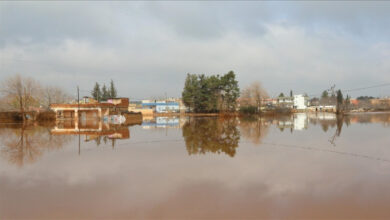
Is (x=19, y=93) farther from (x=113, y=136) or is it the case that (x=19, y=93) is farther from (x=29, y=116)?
(x=113, y=136)

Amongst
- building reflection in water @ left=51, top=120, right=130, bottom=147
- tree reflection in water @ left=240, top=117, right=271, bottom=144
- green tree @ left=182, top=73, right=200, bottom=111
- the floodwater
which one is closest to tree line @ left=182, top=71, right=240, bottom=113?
green tree @ left=182, top=73, right=200, bottom=111

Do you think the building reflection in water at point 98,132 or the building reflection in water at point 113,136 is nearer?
the building reflection in water at point 113,136

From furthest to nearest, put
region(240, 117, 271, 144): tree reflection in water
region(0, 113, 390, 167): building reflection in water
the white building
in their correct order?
the white building, region(240, 117, 271, 144): tree reflection in water, region(0, 113, 390, 167): building reflection in water

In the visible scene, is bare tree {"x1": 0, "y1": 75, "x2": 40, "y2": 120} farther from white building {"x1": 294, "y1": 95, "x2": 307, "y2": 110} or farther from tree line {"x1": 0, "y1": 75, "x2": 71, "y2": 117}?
white building {"x1": 294, "y1": 95, "x2": 307, "y2": 110}

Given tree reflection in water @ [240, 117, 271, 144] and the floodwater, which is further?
tree reflection in water @ [240, 117, 271, 144]

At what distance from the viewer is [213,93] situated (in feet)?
180

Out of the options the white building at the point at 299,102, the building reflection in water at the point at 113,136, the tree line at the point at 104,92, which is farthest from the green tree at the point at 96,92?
the white building at the point at 299,102

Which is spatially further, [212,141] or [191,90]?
[191,90]


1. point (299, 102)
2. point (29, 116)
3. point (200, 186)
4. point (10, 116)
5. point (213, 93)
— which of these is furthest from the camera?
point (299, 102)

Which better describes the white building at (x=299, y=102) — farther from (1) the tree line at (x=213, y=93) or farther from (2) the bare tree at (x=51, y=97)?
(2) the bare tree at (x=51, y=97)

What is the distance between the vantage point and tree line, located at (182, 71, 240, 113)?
2101 inches

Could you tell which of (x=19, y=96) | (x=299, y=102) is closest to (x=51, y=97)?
(x=19, y=96)

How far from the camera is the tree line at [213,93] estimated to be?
53.4m

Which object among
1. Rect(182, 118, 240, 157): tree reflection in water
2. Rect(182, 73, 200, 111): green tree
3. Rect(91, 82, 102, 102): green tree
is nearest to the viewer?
Rect(182, 118, 240, 157): tree reflection in water
